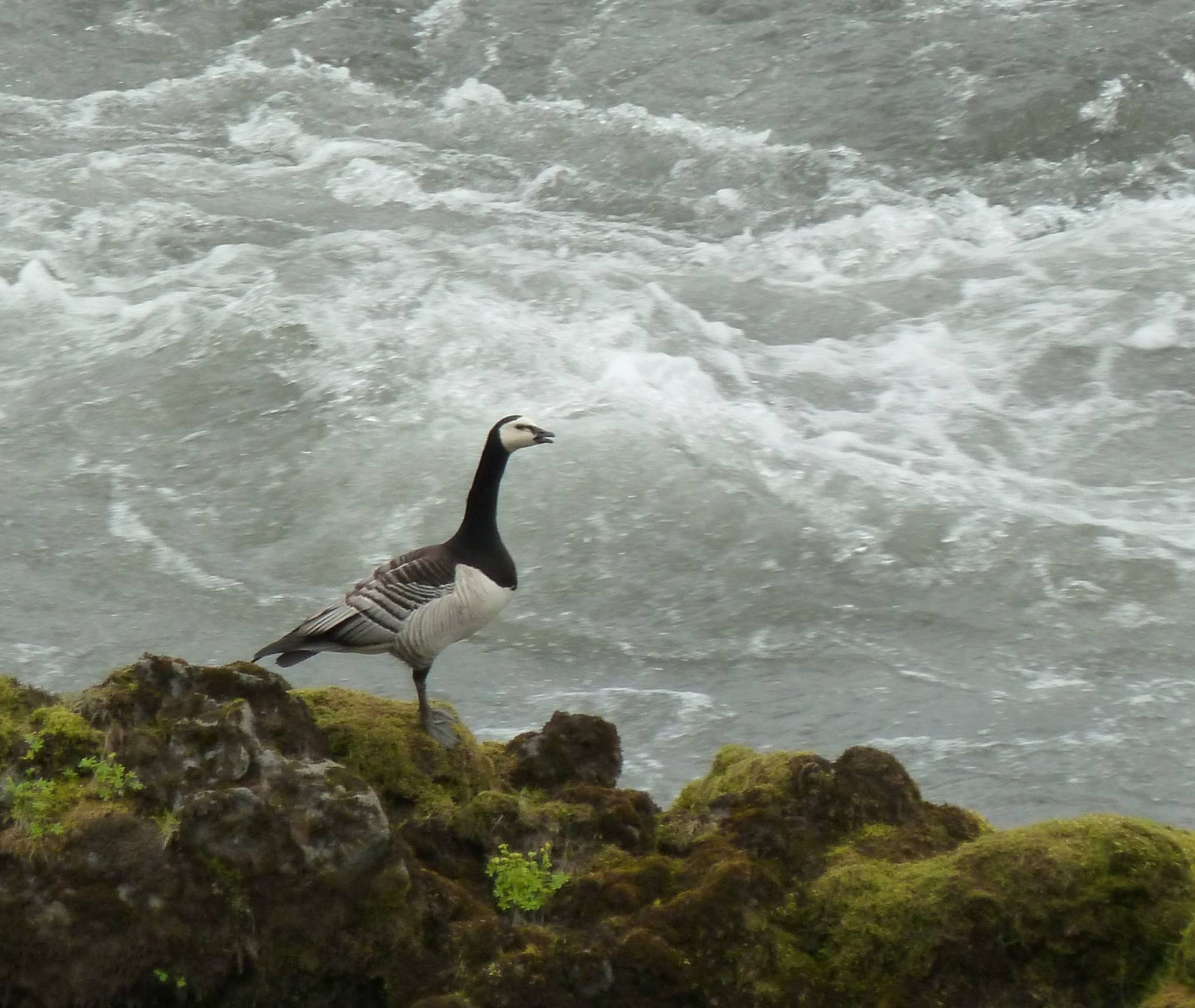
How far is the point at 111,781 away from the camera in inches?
193

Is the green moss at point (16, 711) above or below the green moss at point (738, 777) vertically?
above

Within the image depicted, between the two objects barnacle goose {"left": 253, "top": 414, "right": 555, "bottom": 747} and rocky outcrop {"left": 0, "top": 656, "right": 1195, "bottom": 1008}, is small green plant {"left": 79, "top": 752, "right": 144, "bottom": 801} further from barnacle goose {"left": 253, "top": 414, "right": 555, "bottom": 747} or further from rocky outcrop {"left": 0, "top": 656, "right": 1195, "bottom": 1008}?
barnacle goose {"left": 253, "top": 414, "right": 555, "bottom": 747}

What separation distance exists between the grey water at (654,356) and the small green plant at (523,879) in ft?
13.0

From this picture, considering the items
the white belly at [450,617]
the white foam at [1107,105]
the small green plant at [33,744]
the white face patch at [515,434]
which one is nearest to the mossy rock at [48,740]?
the small green plant at [33,744]

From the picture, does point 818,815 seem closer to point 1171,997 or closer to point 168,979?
point 1171,997

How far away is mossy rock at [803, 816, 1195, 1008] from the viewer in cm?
461

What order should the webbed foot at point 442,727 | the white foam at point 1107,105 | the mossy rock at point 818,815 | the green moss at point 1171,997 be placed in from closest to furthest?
the green moss at point 1171,997 < the mossy rock at point 818,815 < the webbed foot at point 442,727 < the white foam at point 1107,105

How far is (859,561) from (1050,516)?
1.55 meters

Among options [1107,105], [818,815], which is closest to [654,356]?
[1107,105]

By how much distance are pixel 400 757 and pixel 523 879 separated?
0.79 meters

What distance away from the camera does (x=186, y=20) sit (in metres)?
21.9

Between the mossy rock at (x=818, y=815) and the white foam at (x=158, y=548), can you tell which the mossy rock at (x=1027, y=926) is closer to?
the mossy rock at (x=818, y=815)

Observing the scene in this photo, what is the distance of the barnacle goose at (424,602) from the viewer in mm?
6602

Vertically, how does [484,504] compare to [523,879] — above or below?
above
